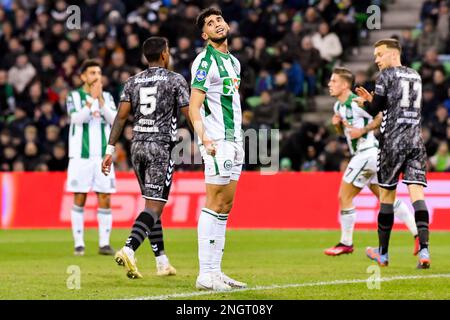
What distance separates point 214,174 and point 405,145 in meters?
2.94

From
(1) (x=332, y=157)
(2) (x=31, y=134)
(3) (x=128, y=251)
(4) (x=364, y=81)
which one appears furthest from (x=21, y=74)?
(3) (x=128, y=251)

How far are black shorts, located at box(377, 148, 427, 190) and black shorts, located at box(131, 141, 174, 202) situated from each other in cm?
244

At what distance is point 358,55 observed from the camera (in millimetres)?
24203

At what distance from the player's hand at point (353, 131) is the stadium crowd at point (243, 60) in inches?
248

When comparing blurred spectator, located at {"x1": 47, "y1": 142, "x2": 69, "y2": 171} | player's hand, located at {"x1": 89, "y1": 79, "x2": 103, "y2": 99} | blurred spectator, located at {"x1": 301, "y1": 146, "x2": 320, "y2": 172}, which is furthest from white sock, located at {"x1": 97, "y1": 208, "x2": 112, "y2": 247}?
blurred spectator, located at {"x1": 301, "y1": 146, "x2": 320, "y2": 172}

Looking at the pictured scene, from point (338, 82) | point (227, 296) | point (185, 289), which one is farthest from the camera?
point (338, 82)

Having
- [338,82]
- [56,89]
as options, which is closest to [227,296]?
[338,82]

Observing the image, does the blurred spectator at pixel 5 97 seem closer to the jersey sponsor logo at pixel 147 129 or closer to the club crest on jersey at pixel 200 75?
the jersey sponsor logo at pixel 147 129

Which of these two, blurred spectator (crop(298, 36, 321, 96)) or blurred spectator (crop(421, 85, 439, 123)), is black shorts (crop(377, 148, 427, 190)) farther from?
blurred spectator (crop(298, 36, 321, 96))

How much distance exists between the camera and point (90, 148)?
1464 cm

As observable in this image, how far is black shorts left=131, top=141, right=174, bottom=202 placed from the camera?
10.6 metres

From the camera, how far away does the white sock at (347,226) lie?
13.9m

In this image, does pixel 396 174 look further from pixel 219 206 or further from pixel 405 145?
pixel 219 206

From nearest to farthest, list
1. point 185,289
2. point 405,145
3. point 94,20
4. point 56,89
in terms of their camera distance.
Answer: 1. point 185,289
2. point 405,145
3. point 56,89
4. point 94,20
